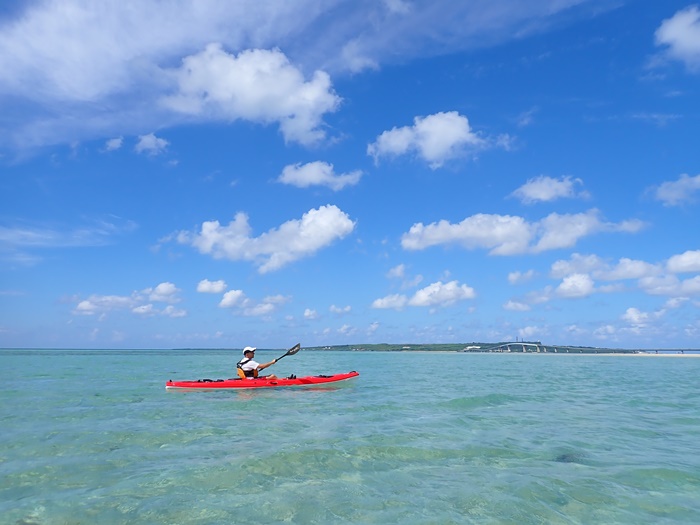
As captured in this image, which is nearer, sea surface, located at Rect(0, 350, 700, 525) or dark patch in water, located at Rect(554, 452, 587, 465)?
sea surface, located at Rect(0, 350, 700, 525)

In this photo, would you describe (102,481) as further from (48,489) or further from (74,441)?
(74,441)

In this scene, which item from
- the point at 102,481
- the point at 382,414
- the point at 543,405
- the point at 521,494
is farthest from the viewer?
the point at 543,405

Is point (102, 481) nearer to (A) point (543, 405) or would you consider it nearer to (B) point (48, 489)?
(B) point (48, 489)

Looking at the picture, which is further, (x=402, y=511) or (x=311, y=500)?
(x=311, y=500)

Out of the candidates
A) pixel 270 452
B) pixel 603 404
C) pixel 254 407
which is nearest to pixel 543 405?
pixel 603 404

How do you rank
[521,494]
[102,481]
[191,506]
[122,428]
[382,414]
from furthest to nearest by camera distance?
[382,414] < [122,428] < [102,481] < [521,494] < [191,506]

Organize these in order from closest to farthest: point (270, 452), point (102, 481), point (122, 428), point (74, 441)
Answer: point (102, 481) < point (270, 452) < point (74, 441) < point (122, 428)

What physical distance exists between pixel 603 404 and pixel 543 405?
11.6 ft

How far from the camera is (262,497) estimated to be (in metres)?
9.02

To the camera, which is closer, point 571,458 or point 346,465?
point 346,465

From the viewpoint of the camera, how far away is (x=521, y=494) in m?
9.23

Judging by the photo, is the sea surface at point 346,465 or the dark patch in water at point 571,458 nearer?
the sea surface at point 346,465

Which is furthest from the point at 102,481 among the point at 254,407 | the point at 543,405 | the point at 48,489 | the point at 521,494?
the point at 543,405

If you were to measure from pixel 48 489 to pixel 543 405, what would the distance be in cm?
2050
